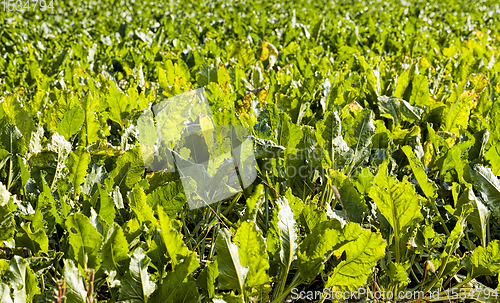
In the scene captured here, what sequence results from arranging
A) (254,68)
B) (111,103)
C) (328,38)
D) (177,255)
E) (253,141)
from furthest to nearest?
(328,38) → (254,68) → (111,103) → (253,141) → (177,255)

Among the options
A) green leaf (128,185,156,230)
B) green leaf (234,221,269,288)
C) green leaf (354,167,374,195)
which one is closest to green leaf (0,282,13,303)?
green leaf (128,185,156,230)

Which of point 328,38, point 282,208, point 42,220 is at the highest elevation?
point 282,208

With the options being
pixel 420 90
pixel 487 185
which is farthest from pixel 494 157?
pixel 420 90

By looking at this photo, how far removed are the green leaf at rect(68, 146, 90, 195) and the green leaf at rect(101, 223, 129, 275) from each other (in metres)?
0.44

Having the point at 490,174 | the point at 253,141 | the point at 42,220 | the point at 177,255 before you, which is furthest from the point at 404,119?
the point at 42,220

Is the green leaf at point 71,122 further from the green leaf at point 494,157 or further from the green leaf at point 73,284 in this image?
the green leaf at point 494,157

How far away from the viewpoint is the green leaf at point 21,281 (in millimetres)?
1043

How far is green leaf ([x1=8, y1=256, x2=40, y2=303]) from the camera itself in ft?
3.42

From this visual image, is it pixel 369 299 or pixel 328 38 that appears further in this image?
pixel 328 38

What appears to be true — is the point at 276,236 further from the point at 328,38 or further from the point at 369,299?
the point at 328,38

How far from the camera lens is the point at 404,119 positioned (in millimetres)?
2137

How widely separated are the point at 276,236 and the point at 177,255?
30 centimetres

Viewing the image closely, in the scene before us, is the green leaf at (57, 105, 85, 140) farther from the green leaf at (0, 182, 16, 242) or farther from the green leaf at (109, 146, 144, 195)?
the green leaf at (0, 182, 16, 242)

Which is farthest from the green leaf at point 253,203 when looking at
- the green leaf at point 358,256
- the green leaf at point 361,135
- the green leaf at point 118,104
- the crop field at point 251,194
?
the green leaf at point 118,104
